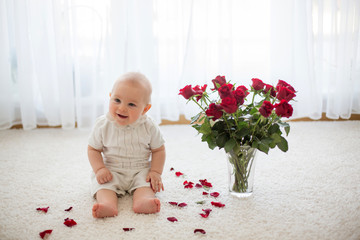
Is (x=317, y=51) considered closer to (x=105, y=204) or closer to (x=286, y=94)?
(x=286, y=94)

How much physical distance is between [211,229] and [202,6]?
5.34ft

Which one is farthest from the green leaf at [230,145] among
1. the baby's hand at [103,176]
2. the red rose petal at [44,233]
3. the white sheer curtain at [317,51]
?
the white sheer curtain at [317,51]

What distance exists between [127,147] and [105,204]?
0.87ft

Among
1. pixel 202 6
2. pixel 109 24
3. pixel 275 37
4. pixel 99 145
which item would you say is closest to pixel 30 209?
pixel 99 145

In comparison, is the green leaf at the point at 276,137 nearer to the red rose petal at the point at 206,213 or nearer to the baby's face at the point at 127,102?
the red rose petal at the point at 206,213

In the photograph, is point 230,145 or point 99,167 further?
point 99,167

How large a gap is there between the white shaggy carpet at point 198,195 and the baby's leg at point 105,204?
0.02m

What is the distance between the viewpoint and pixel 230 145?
1273 mm

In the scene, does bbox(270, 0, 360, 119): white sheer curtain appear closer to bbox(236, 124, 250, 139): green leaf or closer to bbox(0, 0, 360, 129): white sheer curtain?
bbox(0, 0, 360, 129): white sheer curtain

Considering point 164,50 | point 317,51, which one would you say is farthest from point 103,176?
point 317,51

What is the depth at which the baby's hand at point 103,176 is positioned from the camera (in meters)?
1.41

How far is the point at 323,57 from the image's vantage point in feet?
8.48

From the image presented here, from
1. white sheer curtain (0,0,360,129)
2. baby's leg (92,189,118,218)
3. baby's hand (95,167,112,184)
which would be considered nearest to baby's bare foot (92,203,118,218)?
baby's leg (92,189,118,218)

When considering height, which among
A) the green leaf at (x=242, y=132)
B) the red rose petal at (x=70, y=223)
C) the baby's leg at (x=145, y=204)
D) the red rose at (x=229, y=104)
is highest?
the red rose at (x=229, y=104)
